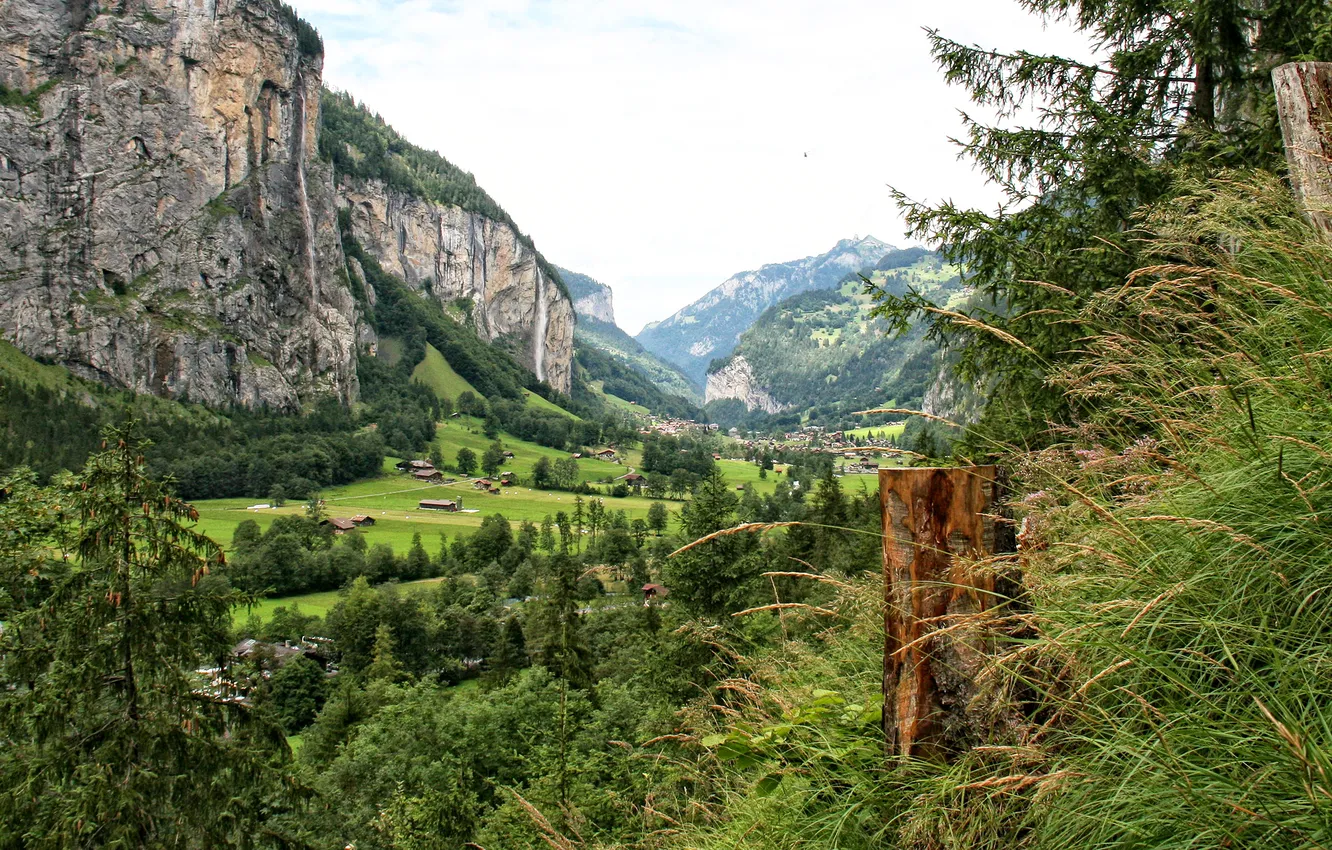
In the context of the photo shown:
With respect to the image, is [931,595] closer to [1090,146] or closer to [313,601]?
[1090,146]

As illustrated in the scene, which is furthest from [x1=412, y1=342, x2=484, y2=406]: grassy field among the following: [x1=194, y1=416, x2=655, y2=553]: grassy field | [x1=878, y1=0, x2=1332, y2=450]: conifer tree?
[x1=878, y1=0, x2=1332, y2=450]: conifer tree

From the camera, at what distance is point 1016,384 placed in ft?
23.3

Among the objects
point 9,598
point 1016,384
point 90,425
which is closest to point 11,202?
point 90,425

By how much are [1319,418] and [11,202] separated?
12377cm

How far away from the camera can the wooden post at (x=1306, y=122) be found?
3020mm

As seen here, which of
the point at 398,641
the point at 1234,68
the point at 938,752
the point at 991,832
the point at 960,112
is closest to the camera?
the point at 991,832

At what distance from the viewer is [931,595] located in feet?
8.18

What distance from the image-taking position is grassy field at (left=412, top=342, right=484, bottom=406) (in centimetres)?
15675

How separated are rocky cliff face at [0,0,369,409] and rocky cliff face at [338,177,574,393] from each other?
5275cm

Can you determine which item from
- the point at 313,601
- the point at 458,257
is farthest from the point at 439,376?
the point at 313,601

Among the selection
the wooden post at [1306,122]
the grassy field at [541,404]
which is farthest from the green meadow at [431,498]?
the wooden post at [1306,122]

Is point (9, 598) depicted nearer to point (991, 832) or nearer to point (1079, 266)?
point (991, 832)

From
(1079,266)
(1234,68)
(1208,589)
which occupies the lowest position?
(1208,589)

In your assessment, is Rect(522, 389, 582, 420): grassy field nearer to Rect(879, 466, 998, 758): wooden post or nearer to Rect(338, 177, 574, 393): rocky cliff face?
Rect(338, 177, 574, 393): rocky cliff face
